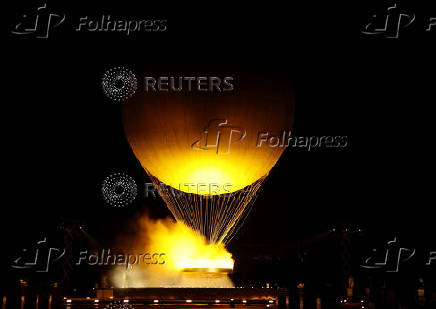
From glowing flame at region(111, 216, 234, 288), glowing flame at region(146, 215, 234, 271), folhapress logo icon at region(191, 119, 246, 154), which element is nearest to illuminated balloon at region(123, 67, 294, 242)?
folhapress logo icon at region(191, 119, 246, 154)

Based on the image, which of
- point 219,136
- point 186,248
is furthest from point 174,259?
point 219,136

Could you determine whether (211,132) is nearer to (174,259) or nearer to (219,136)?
(219,136)

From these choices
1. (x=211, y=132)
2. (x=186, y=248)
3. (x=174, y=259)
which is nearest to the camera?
(x=211, y=132)

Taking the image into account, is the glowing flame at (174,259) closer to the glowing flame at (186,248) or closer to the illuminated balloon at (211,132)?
the glowing flame at (186,248)

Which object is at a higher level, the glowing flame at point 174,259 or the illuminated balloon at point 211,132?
the illuminated balloon at point 211,132

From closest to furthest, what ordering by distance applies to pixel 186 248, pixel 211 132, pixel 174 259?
pixel 211 132 → pixel 186 248 → pixel 174 259

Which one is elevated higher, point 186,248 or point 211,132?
point 211,132

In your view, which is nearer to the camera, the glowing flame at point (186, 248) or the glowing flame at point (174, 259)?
the glowing flame at point (174, 259)

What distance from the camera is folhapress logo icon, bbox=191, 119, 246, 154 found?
19.6 metres

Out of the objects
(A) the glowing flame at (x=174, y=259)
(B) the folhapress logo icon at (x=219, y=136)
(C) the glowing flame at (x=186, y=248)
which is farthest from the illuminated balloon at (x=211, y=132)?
(A) the glowing flame at (x=174, y=259)

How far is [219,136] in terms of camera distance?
19.7m

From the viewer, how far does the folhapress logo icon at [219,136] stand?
64.3 feet

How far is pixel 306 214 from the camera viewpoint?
100ft

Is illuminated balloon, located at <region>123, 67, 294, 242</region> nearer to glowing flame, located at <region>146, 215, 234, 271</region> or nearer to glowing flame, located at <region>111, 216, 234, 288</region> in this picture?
glowing flame, located at <region>146, 215, 234, 271</region>
